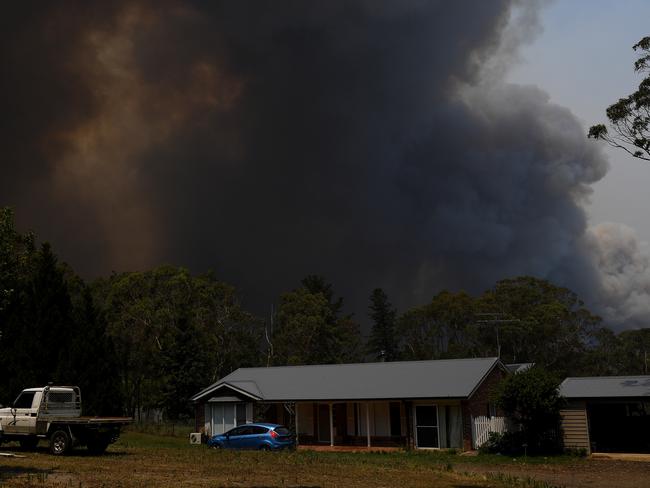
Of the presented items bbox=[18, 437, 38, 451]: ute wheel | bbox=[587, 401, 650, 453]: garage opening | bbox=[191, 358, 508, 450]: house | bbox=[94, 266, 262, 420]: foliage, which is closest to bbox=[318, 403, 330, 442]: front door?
bbox=[191, 358, 508, 450]: house

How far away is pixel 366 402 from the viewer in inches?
1551

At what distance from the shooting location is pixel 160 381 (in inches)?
2844

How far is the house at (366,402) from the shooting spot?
123 feet

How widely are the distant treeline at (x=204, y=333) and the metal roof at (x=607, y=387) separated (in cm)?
2575

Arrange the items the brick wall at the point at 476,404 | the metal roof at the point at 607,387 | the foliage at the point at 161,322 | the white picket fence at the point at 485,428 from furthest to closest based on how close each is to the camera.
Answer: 1. the foliage at the point at 161,322
2. the brick wall at the point at 476,404
3. the white picket fence at the point at 485,428
4. the metal roof at the point at 607,387

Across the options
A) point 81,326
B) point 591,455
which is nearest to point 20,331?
point 81,326

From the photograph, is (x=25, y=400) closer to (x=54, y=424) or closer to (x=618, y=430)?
(x=54, y=424)

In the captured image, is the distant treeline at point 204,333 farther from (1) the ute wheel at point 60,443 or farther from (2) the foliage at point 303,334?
(1) the ute wheel at point 60,443

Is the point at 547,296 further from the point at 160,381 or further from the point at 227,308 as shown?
the point at 160,381

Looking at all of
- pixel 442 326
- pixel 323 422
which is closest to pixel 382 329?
pixel 442 326

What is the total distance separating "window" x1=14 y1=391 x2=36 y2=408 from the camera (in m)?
26.5

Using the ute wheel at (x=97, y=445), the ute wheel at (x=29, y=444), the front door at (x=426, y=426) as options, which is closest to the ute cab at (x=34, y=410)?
the ute wheel at (x=29, y=444)

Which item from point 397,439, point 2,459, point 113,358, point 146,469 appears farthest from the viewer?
point 113,358

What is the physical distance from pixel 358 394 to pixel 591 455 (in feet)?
41.8
